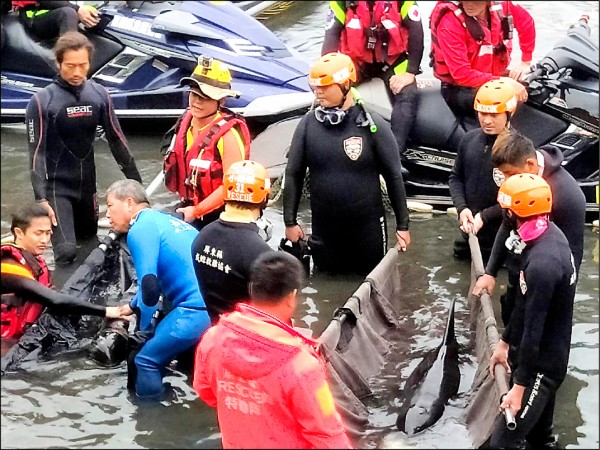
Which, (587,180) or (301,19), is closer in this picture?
(587,180)

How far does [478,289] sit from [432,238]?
7.69 feet

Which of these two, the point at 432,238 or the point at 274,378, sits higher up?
the point at 274,378

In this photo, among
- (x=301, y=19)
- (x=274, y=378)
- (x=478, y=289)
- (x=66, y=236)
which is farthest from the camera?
(x=301, y=19)

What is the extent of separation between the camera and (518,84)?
761 cm

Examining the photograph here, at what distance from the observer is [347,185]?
6391 millimetres

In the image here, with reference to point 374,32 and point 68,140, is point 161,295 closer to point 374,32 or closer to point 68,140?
point 68,140

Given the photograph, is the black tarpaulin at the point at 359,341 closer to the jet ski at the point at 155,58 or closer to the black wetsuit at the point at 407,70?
the black wetsuit at the point at 407,70

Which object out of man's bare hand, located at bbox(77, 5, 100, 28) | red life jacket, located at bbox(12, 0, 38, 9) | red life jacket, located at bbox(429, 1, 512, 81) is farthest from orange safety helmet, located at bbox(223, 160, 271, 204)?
red life jacket, located at bbox(12, 0, 38, 9)

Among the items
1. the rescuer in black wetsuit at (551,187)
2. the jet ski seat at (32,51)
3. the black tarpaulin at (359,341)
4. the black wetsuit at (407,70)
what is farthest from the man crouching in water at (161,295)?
the jet ski seat at (32,51)

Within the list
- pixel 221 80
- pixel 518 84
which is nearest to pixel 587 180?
pixel 518 84

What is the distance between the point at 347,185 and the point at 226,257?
1729 mm

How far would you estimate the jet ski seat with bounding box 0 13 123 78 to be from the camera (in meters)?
9.49

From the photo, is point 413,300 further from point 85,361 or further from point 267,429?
point 267,429

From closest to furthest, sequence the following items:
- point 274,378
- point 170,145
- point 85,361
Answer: point 274,378
point 85,361
point 170,145
